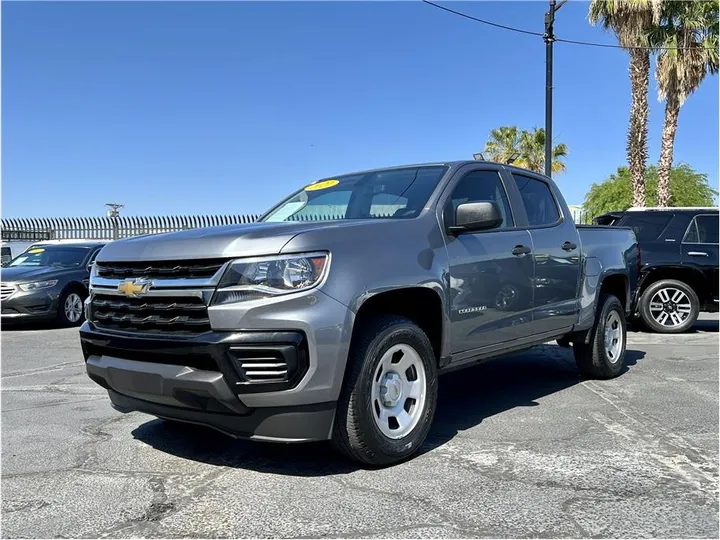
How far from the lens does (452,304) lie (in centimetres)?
427

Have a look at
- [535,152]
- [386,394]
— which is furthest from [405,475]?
[535,152]

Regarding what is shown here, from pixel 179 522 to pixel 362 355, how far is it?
49.2 inches

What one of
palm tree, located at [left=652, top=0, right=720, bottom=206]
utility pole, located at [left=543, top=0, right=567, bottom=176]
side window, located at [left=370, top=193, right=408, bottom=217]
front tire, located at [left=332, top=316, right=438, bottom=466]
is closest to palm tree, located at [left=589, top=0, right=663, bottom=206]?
palm tree, located at [left=652, top=0, right=720, bottom=206]

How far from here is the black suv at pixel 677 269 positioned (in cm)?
1002

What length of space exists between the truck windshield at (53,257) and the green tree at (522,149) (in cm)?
2233

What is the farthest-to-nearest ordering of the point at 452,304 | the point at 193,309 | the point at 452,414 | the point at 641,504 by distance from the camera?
the point at 452,414, the point at 452,304, the point at 193,309, the point at 641,504

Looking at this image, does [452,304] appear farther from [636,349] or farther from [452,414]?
[636,349]

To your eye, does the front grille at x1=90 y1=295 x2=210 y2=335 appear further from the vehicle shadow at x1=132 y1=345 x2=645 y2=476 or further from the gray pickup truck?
the vehicle shadow at x1=132 y1=345 x2=645 y2=476

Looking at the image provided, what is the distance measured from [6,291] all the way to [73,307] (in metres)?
1.12

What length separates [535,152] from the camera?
31297 millimetres

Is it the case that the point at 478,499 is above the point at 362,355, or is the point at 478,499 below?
below

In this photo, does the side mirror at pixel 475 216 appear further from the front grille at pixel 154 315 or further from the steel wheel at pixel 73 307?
the steel wheel at pixel 73 307

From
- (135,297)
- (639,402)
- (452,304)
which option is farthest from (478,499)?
(639,402)

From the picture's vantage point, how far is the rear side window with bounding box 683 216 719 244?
10078mm
